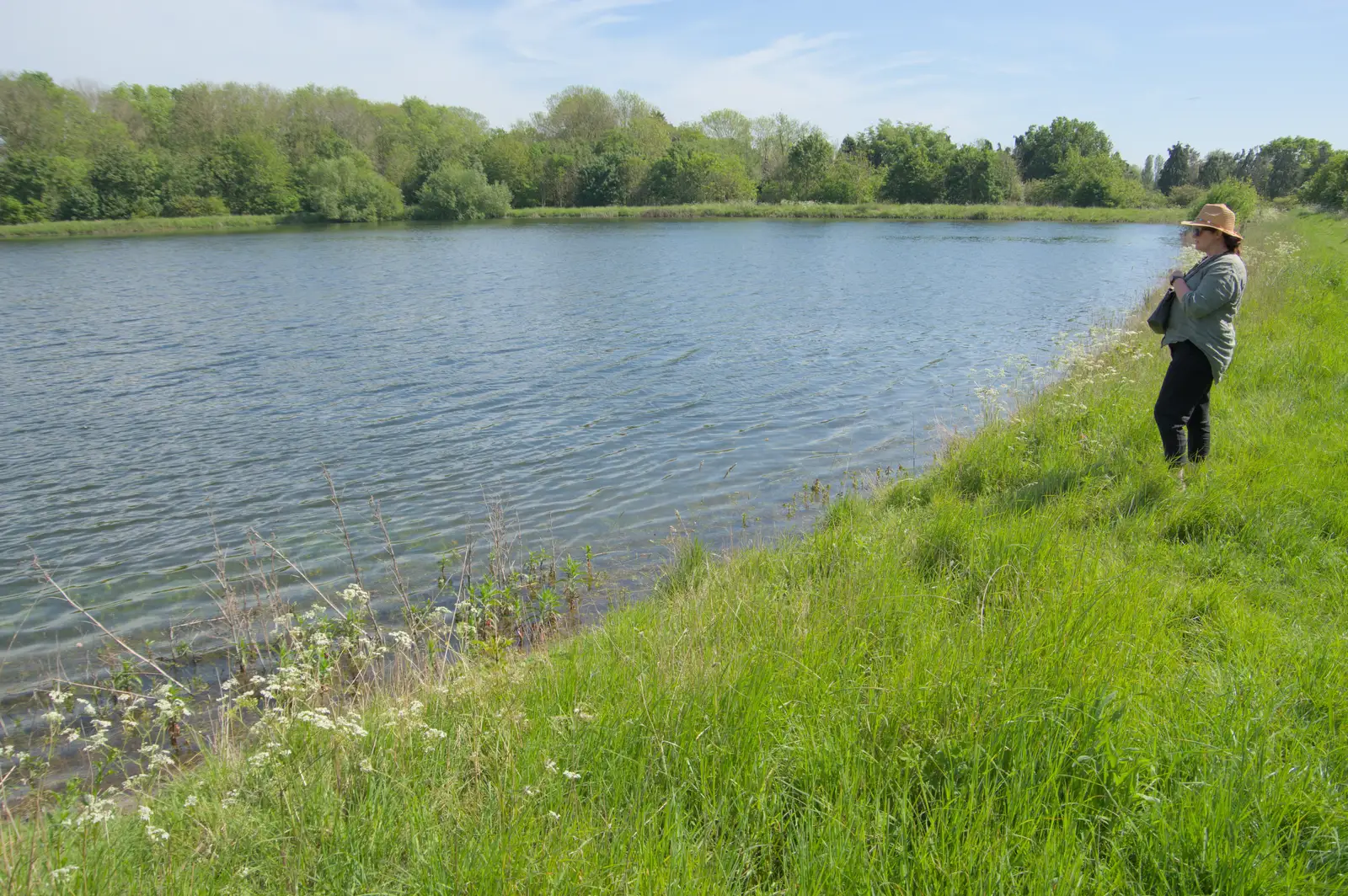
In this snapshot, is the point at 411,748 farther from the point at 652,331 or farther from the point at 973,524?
the point at 652,331

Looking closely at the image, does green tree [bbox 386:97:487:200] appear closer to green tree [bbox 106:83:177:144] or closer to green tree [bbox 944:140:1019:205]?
green tree [bbox 106:83:177:144]

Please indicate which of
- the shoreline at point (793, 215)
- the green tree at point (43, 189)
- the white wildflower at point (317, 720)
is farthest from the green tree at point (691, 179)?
the white wildflower at point (317, 720)

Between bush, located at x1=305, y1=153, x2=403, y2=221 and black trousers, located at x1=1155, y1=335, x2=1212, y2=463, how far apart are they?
8606 cm

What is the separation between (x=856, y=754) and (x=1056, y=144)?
5607 inches

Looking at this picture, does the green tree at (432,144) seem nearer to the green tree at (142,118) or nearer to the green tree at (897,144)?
the green tree at (142,118)

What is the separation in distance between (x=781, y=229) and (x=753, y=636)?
69.9m

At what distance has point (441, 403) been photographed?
14.8m

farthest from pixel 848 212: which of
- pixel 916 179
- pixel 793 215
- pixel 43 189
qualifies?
pixel 43 189

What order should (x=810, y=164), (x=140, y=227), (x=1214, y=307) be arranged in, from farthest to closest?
(x=810, y=164)
(x=140, y=227)
(x=1214, y=307)

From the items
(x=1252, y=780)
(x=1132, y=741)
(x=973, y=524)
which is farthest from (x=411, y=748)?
(x=973, y=524)

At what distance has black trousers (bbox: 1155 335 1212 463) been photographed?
6.44m

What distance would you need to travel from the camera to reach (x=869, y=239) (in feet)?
193

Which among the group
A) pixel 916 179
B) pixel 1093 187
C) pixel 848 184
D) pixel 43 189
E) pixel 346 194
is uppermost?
pixel 916 179

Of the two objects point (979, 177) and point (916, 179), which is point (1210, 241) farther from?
point (916, 179)
